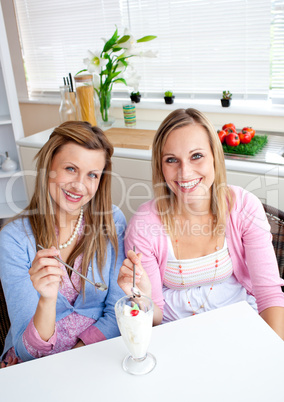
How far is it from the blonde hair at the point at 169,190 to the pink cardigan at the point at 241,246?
0.10ft

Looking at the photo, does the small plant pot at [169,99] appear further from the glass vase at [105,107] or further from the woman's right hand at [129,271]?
the woman's right hand at [129,271]

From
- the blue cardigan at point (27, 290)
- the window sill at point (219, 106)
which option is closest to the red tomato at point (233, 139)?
the window sill at point (219, 106)

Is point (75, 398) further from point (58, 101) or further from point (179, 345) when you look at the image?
point (58, 101)

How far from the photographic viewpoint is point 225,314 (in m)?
1.03

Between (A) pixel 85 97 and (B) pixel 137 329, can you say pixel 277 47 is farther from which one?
(B) pixel 137 329

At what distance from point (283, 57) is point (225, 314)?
5.43 feet

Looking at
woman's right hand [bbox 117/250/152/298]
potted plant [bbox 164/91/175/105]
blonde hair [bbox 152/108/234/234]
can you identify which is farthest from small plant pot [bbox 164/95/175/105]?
woman's right hand [bbox 117/250/152/298]

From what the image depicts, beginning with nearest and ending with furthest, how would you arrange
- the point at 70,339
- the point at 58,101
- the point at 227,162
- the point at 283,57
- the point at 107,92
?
the point at 70,339, the point at 227,162, the point at 283,57, the point at 107,92, the point at 58,101

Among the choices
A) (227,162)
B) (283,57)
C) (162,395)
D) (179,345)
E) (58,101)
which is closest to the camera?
Answer: (162,395)

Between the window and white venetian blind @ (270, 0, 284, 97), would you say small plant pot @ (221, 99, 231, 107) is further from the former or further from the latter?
white venetian blind @ (270, 0, 284, 97)

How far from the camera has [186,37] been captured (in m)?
2.45

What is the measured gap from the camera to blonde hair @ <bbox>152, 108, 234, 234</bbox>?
52.4 inches

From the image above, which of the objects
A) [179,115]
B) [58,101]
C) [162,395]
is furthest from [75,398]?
[58,101]

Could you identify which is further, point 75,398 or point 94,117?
point 94,117
